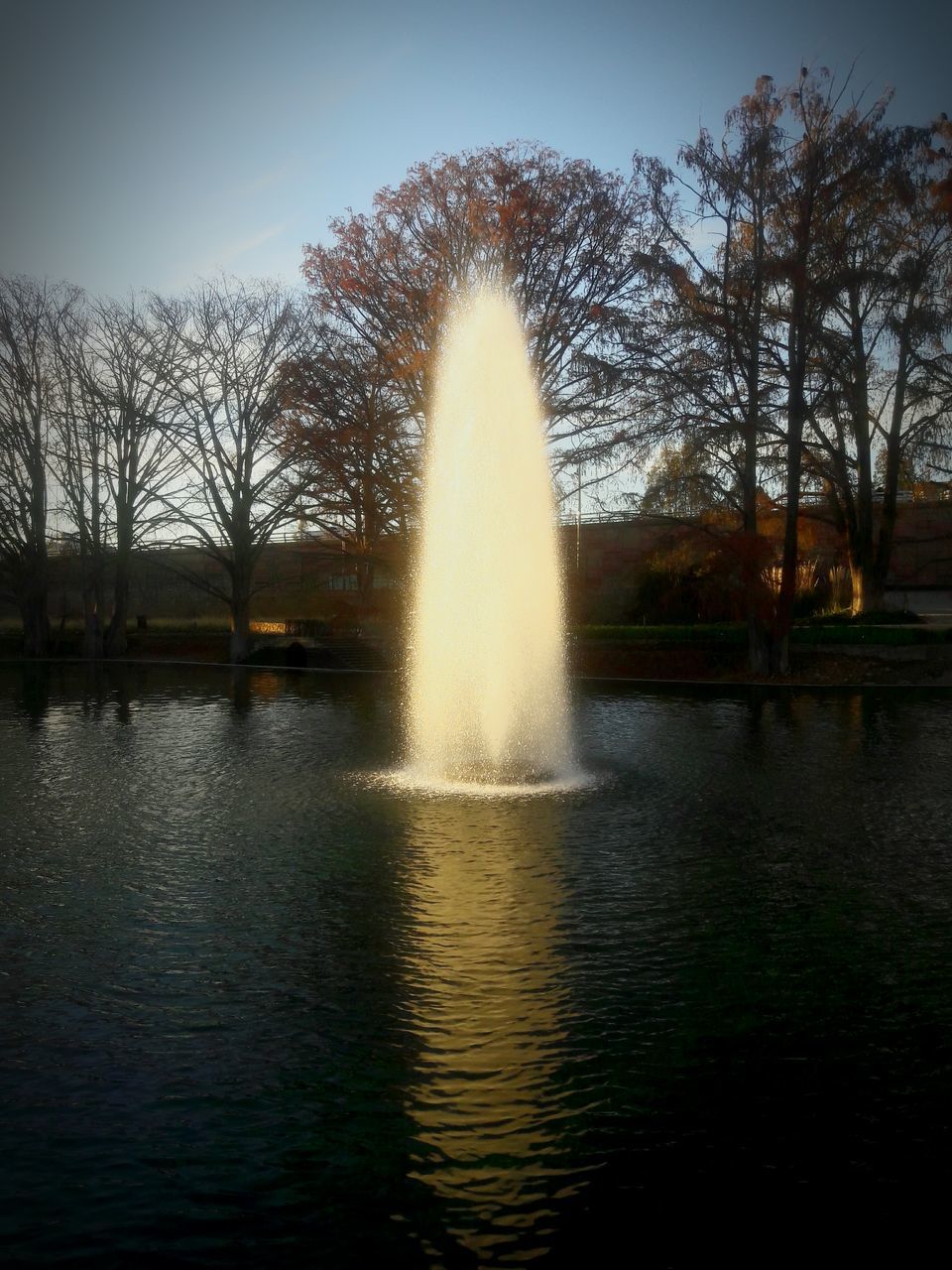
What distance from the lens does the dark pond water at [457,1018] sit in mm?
3871

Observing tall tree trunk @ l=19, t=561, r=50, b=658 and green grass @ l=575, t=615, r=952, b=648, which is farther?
tall tree trunk @ l=19, t=561, r=50, b=658

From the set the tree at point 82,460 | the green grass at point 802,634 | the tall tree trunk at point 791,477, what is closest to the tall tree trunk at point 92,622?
the tree at point 82,460

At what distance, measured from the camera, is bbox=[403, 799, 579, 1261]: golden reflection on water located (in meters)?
3.92

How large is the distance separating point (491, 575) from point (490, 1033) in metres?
11.9

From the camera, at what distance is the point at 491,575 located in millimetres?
16891

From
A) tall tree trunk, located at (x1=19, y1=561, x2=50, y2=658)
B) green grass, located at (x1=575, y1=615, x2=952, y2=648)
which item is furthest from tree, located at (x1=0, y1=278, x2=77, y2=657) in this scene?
green grass, located at (x1=575, y1=615, x2=952, y2=648)

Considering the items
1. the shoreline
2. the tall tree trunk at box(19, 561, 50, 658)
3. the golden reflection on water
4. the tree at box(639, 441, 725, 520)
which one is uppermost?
the tree at box(639, 441, 725, 520)

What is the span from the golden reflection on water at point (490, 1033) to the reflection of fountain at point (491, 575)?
6.75m

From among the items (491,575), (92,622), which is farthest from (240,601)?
(491,575)

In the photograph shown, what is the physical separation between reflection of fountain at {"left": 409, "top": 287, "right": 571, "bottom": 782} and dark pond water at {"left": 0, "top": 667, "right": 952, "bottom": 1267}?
470cm

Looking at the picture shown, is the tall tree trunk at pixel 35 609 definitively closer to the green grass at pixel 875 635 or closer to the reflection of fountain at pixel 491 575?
the reflection of fountain at pixel 491 575

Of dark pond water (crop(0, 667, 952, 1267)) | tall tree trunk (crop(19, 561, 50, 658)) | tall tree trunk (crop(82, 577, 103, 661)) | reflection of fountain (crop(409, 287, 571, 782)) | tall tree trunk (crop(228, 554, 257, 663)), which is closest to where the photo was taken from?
dark pond water (crop(0, 667, 952, 1267))

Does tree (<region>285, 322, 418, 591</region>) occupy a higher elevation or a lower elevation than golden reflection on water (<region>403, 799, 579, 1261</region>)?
higher

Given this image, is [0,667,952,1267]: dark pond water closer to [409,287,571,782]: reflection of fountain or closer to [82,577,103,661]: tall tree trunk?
[409,287,571,782]: reflection of fountain
